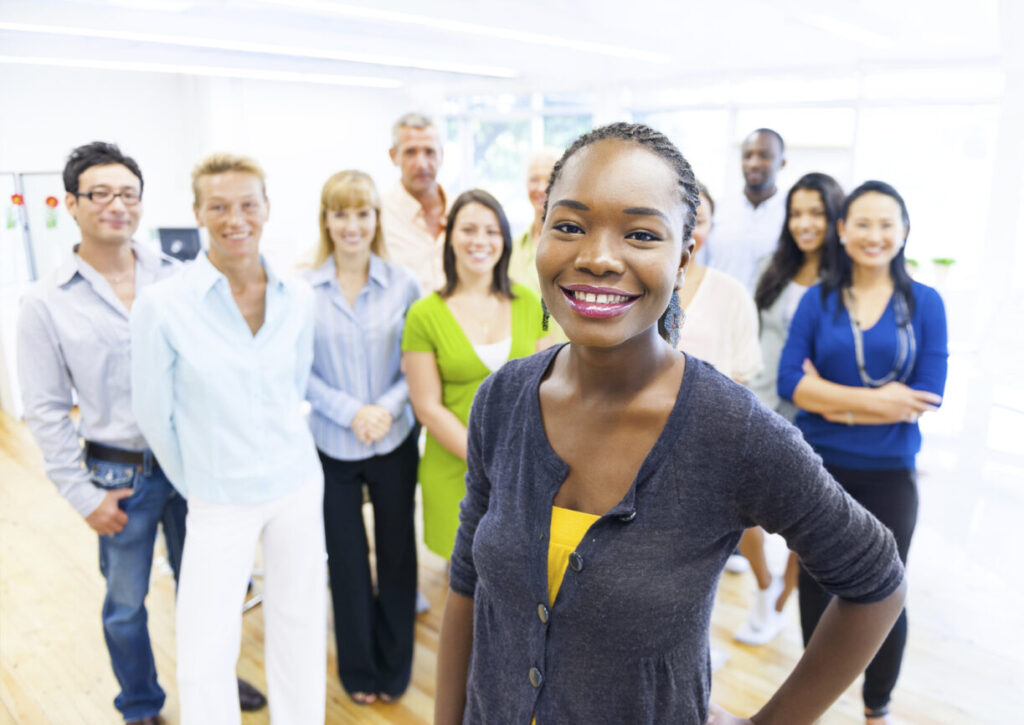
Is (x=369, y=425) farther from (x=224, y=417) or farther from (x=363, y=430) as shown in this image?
(x=224, y=417)

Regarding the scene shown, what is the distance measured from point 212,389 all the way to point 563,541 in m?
1.31

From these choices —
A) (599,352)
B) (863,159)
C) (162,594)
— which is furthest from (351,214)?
(863,159)

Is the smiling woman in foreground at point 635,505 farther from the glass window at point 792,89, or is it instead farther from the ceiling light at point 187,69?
the glass window at point 792,89

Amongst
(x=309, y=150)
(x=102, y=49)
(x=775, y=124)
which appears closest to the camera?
(x=102, y=49)

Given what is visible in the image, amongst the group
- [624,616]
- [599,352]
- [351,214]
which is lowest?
[624,616]

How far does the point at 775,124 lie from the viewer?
791cm

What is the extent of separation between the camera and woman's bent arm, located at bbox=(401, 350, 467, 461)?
238 centimetres

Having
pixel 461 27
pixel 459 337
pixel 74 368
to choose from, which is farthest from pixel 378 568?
pixel 461 27

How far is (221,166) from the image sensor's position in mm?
2068

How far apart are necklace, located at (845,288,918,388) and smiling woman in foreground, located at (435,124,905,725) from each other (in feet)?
4.18

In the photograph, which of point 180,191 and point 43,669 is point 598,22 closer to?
point 180,191

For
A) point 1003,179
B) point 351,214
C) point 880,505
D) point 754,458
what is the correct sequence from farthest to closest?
point 1003,179 < point 351,214 < point 880,505 < point 754,458

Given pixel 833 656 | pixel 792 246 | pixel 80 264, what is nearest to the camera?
pixel 833 656

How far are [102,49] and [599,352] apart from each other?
712 centimetres
